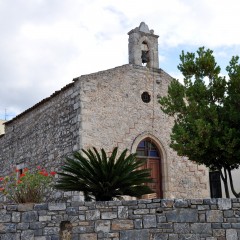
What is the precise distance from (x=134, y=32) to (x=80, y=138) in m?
4.90

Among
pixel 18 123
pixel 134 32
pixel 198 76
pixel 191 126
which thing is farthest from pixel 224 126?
pixel 18 123

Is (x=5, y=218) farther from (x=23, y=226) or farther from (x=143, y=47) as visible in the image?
(x=143, y=47)

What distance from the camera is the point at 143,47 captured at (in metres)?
16.5

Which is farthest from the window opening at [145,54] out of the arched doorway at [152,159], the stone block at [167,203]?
the stone block at [167,203]

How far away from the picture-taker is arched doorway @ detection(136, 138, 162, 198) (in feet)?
50.4

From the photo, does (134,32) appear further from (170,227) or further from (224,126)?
(170,227)

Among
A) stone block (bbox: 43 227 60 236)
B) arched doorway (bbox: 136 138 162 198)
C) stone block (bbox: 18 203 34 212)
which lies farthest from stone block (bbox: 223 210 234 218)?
arched doorway (bbox: 136 138 162 198)

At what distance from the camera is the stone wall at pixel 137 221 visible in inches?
343

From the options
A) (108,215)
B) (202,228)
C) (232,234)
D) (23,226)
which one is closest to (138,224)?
(108,215)

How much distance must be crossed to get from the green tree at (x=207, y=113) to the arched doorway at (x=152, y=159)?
3.88m

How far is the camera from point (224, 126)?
1088 centimetres

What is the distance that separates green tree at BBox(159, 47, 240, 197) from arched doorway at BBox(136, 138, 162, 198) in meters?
3.88

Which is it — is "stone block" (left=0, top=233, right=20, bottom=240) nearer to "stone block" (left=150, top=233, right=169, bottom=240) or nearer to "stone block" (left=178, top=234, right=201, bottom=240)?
"stone block" (left=150, top=233, right=169, bottom=240)

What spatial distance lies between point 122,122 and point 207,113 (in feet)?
15.5
